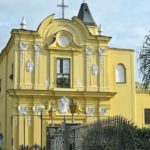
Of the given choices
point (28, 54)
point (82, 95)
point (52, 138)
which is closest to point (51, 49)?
point (28, 54)

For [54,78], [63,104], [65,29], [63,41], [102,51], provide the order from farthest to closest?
[102,51] < [65,29] < [63,41] < [54,78] < [63,104]

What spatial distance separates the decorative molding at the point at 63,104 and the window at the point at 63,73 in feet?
4.49

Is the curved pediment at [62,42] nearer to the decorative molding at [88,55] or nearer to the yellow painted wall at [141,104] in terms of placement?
the decorative molding at [88,55]

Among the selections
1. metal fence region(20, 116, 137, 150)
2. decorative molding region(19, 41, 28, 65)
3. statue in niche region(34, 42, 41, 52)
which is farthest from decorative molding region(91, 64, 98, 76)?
metal fence region(20, 116, 137, 150)

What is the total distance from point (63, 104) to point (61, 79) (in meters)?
2.28

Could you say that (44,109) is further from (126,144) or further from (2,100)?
(126,144)

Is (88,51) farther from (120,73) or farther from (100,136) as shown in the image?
(100,136)

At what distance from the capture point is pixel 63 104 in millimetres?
38219

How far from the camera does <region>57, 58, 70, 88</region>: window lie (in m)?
39.4

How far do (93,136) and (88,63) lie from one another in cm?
2271

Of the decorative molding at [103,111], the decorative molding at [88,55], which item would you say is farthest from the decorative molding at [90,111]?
the decorative molding at [88,55]

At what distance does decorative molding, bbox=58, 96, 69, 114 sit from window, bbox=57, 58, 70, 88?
53.9 inches

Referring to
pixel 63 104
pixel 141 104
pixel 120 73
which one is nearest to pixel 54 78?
pixel 63 104

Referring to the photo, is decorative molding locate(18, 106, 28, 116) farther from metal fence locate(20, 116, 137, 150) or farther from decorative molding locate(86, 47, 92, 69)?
metal fence locate(20, 116, 137, 150)
